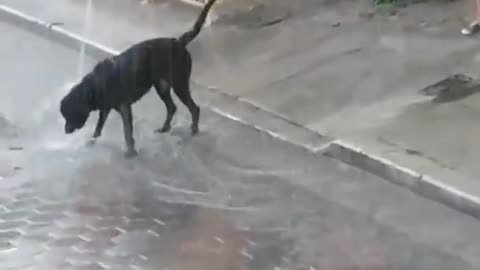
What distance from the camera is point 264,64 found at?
27.2 ft

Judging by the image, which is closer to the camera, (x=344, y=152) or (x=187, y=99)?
(x=344, y=152)

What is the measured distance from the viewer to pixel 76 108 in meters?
6.62

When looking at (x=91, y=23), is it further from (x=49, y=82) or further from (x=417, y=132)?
(x=417, y=132)

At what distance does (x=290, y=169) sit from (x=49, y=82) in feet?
7.99

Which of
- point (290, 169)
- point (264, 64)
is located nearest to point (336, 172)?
point (290, 169)

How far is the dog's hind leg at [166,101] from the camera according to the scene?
7.00 meters

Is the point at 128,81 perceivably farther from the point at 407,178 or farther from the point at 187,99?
the point at 407,178

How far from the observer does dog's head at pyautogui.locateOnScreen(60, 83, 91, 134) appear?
21.7 feet

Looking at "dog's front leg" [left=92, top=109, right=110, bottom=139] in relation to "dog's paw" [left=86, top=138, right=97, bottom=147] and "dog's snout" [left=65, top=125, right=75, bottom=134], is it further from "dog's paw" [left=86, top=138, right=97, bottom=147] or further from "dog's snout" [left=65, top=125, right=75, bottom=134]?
"dog's snout" [left=65, top=125, right=75, bottom=134]

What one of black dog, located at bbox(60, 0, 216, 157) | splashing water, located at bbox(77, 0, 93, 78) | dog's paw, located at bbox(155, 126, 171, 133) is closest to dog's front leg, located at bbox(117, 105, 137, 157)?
black dog, located at bbox(60, 0, 216, 157)

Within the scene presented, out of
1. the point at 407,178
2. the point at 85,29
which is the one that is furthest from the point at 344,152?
the point at 85,29

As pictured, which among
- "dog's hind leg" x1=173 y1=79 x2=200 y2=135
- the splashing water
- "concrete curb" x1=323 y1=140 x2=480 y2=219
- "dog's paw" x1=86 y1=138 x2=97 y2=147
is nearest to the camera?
"concrete curb" x1=323 y1=140 x2=480 y2=219

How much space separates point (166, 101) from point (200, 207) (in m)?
1.29

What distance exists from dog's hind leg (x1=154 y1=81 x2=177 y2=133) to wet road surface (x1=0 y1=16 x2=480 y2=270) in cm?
9
